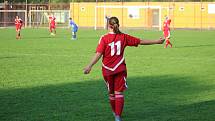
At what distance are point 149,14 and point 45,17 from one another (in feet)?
53.4

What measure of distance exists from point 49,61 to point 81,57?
8.91 feet

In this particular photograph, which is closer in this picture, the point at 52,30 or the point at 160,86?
the point at 160,86

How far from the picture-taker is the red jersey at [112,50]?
393 inches

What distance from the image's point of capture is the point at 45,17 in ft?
277

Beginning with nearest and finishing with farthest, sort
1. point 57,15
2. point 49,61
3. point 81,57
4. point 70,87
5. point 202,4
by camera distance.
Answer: point 70,87
point 49,61
point 81,57
point 202,4
point 57,15

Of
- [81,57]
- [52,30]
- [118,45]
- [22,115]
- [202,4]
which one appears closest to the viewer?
[118,45]

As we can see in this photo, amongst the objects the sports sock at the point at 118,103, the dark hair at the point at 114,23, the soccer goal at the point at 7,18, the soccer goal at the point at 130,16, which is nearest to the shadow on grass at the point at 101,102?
the sports sock at the point at 118,103

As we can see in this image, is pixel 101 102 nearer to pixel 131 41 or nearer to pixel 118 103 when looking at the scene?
pixel 118 103

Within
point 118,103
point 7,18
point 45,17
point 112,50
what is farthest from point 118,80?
point 45,17

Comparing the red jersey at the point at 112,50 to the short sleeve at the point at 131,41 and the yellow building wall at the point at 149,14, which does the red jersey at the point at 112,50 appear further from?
the yellow building wall at the point at 149,14

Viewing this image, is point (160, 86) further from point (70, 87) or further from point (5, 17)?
point (5, 17)

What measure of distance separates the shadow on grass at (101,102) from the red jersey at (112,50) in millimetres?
1008

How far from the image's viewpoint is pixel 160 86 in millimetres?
15469

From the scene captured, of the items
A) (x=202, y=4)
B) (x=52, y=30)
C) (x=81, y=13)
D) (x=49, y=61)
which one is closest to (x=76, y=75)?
(x=49, y=61)
